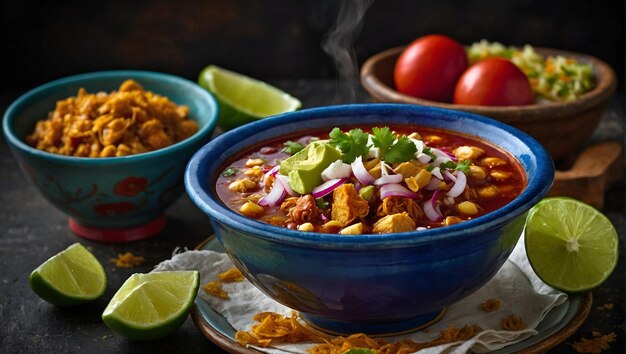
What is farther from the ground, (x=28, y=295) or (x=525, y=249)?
(x=525, y=249)

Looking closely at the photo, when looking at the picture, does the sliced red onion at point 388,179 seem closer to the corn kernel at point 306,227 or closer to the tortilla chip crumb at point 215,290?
the corn kernel at point 306,227

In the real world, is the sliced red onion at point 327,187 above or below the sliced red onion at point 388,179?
below

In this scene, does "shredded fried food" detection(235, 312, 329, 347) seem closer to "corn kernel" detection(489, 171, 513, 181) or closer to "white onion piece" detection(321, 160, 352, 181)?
"white onion piece" detection(321, 160, 352, 181)

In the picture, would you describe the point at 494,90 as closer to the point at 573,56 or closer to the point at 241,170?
the point at 573,56

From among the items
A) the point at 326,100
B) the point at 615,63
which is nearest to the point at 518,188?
Result: the point at 326,100

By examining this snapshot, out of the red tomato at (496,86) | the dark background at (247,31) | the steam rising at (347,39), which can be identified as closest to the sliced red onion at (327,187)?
the red tomato at (496,86)

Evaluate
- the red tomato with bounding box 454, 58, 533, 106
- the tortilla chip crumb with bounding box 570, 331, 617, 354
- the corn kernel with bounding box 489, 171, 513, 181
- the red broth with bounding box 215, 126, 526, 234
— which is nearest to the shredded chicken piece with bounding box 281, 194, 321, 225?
the red broth with bounding box 215, 126, 526, 234

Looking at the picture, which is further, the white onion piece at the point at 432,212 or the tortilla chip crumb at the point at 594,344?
the tortilla chip crumb at the point at 594,344
